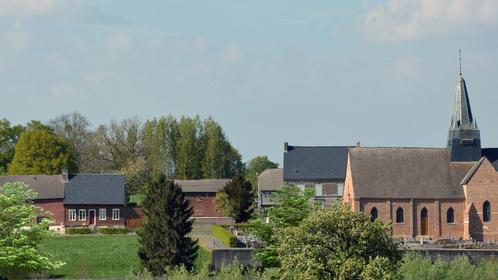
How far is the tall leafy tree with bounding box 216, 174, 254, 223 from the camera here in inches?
3762

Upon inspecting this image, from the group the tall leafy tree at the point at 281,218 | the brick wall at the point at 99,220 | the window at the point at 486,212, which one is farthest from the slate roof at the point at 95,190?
the tall leafy tree at the point at 281,218

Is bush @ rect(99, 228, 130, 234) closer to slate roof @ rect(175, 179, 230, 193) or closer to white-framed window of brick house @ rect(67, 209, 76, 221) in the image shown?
white-framed window of brick house @ rect(67, 209, 76, 221)

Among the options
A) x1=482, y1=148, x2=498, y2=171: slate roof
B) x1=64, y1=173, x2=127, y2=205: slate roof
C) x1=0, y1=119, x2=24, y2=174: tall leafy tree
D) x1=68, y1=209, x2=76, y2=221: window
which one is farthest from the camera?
x1=0, y1=119, x2=24, y2=174: tall leafy tree

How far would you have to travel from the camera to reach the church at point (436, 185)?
3285 inches

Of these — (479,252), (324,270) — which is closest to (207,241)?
(479,252)

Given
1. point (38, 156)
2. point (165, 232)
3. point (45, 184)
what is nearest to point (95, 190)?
point (45, 184)

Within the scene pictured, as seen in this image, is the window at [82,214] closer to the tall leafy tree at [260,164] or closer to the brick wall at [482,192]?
the brick wall at [482,192]

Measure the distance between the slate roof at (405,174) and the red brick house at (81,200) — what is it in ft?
61.9

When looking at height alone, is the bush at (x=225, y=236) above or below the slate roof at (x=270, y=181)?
below

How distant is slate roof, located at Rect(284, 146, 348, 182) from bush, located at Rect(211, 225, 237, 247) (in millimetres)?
21077

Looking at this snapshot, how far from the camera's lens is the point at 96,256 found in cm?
6788

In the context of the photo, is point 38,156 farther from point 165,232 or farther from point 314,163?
point 165,232

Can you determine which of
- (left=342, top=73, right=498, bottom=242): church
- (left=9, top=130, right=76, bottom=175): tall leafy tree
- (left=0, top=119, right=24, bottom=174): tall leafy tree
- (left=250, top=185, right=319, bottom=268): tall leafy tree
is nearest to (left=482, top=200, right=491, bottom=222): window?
(left=342, top=73, right=498, bottom=242): church

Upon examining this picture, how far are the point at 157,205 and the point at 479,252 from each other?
60.3 ft
